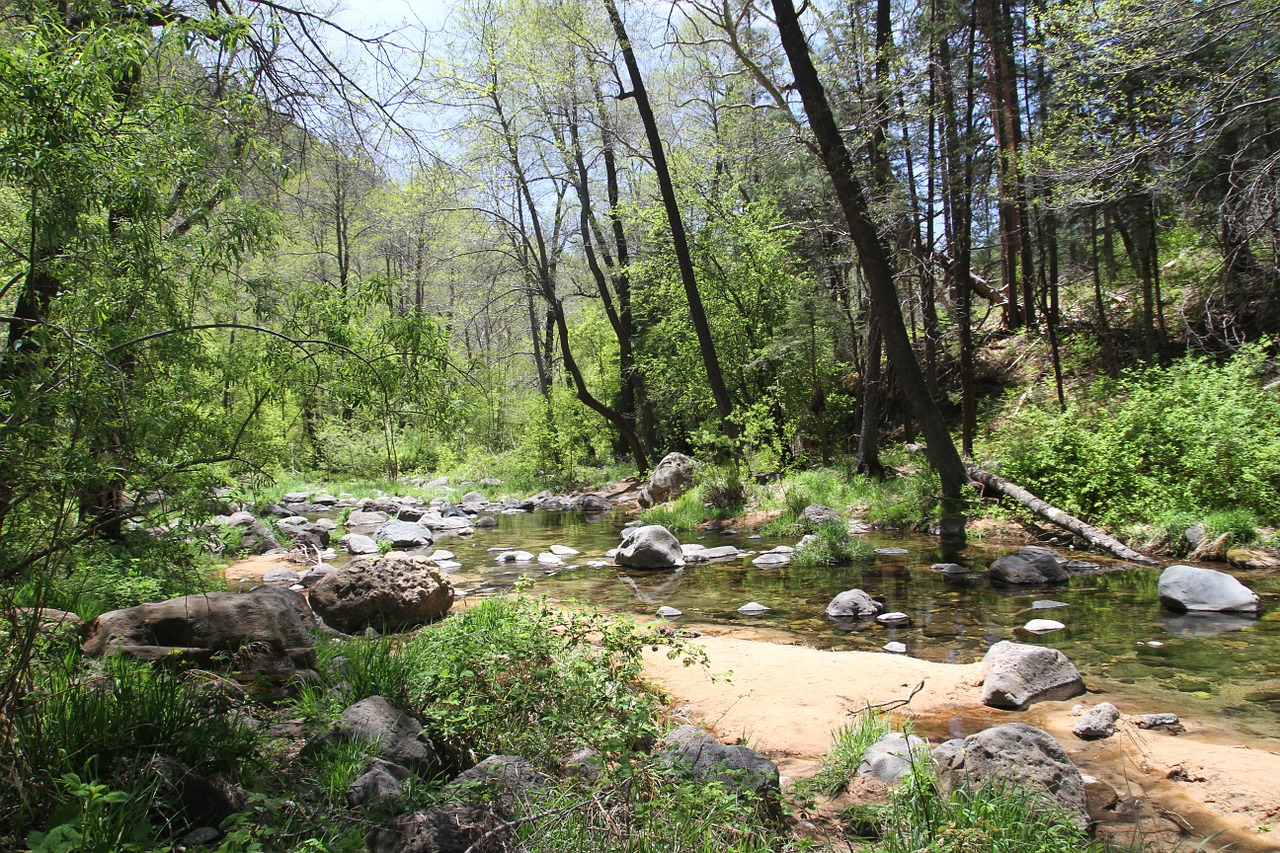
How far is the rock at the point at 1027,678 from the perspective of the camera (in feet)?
15.9

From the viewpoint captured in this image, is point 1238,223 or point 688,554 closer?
point 1238,223

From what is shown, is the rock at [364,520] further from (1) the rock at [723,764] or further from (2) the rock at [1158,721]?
(2) the rock at [1158,721]

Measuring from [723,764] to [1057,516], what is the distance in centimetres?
889

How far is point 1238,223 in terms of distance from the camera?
9570 millimetres

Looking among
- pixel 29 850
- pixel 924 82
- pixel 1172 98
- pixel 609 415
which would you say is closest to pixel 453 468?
pixel 609 415

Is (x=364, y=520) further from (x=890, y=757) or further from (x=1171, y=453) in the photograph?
(x=1171, y=453)

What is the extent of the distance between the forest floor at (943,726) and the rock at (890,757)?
0.21 metres

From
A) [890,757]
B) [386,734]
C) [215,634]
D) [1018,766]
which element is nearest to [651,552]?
[215,634]

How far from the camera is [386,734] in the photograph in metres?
3.73

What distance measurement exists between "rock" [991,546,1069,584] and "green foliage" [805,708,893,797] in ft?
15.3

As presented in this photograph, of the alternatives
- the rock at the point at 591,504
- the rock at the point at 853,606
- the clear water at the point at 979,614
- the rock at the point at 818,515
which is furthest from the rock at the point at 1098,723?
the rock at the point at 591,504

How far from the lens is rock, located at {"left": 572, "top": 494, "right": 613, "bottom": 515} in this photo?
1956 centimetres

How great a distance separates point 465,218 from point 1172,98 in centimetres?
1548

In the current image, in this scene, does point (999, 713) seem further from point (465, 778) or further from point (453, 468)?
point (453, 468)
